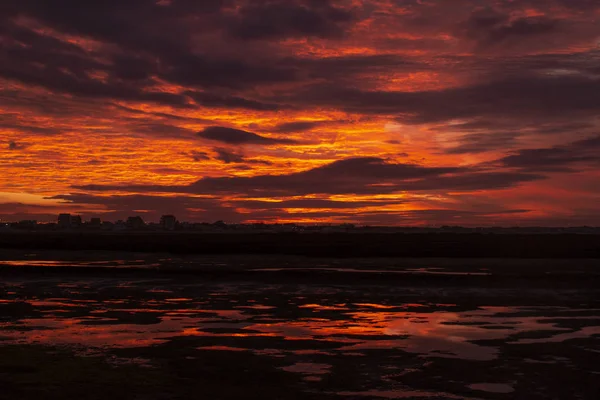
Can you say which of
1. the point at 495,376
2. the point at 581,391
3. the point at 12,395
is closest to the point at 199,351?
the point at 12,395

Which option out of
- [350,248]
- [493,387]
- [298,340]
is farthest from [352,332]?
[350,248]

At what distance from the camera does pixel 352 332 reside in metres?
20.6

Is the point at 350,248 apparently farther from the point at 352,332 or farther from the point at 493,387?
the point at 493,387

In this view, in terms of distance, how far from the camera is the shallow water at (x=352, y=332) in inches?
571

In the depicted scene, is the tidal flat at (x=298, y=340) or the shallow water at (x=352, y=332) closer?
the tidal flat at (x=298, y=340)

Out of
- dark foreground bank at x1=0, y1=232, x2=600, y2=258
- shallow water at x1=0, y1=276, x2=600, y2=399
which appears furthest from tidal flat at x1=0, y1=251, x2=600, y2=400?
dark foreground bank at x1=0, y1=232, x2=600, y2=258

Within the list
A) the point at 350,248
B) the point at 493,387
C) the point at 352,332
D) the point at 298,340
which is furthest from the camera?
the point at 350,248

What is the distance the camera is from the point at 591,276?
42906mm

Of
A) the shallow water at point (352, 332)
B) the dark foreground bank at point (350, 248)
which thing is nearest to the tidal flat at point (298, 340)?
the shallow water at point (352, 332)

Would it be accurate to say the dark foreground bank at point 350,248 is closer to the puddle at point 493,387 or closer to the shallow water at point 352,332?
the shallow water at point 352,332

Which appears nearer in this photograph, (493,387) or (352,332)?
(493,387)

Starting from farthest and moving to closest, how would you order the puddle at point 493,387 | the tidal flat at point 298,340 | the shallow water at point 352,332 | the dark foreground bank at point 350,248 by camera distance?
the dark foreground bank at point 350,248 → the shallow water at point 352,332 → the tidal flat at point 298,340 → the puddle at point 493,387

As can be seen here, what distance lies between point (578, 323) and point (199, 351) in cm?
1231

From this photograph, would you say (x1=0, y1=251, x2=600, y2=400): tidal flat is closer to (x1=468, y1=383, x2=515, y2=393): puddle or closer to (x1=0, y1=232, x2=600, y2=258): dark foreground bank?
(x1=468, y1=383, x2=515, y2=393): puddle
